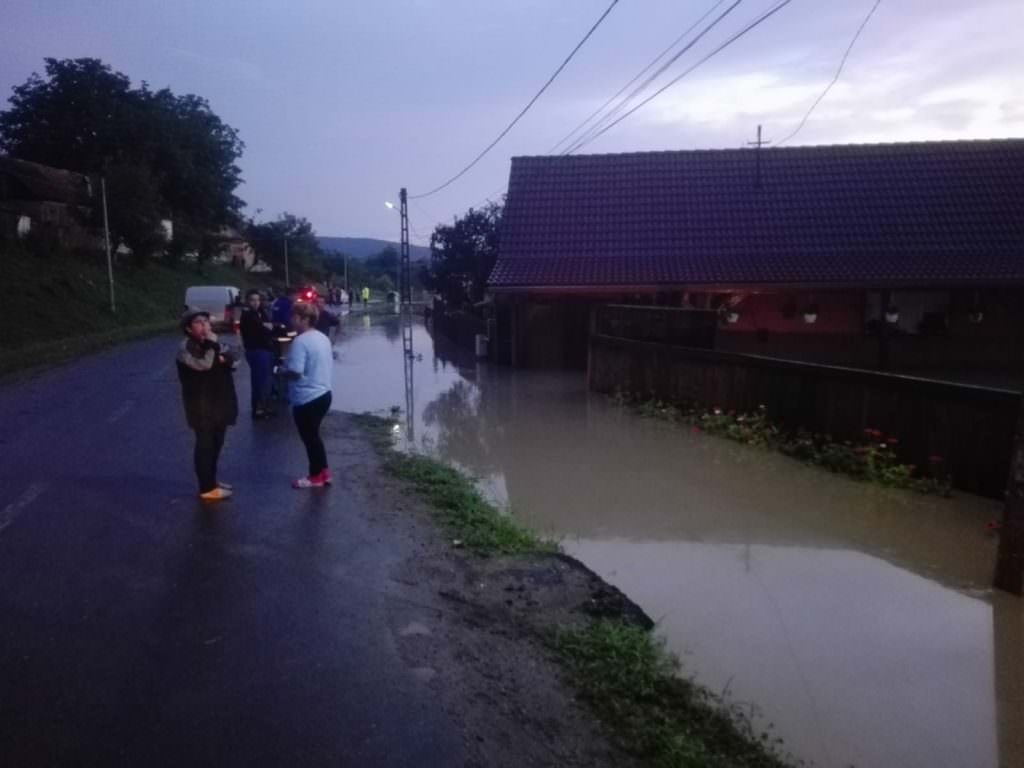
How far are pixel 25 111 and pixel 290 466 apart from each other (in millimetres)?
57525

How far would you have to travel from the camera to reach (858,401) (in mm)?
11383

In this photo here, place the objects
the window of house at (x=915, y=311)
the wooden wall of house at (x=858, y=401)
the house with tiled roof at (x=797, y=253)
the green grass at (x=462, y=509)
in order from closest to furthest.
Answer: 1. the green grass at (x=462, y=509)
2. the wooden wall of house at (x=858, y=401)
3. the house with tiled roof at (x=797, y=253)
4. the window of house at (x=915, y=311)

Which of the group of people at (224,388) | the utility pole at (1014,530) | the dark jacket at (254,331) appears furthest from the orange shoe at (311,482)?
the utility pole at (1014,530)

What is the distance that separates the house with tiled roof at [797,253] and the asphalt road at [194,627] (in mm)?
13241

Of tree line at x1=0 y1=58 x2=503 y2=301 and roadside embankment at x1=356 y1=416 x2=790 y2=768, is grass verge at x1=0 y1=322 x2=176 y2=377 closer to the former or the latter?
tree line at x1=0 y1=58 x2=503 y2=301

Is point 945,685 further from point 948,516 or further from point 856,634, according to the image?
point 948,516

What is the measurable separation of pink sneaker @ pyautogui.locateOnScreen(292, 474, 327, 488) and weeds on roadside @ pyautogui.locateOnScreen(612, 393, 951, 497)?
538 centimetres

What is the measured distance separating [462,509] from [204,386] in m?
2.41

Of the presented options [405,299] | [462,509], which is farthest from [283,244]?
[462,509]

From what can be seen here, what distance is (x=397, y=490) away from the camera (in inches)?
389

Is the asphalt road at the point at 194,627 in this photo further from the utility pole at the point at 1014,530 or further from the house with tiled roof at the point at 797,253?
the house with tiled roof at the point at 797,253

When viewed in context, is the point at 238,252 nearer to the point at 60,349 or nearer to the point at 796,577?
the point at 60,349

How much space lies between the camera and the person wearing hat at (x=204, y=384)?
347 inches

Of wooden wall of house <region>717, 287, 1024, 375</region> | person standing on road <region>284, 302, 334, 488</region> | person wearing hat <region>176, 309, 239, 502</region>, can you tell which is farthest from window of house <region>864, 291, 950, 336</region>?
person wearing hat <region>176, 309, 239, 502</region>
